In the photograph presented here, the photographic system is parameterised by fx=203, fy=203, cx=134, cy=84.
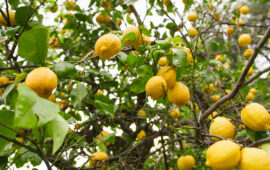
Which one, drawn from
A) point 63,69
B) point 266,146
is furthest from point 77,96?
point 266,146

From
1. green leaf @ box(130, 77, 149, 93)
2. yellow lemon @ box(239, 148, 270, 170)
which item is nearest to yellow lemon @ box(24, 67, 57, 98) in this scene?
green leaf @ box(130, 77, 149, 93)

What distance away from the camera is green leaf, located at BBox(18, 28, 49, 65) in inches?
31.8

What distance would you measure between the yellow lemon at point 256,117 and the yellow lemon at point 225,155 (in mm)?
175

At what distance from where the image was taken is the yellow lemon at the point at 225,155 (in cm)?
81

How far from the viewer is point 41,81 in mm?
744

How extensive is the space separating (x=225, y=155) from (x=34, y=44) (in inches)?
35.3

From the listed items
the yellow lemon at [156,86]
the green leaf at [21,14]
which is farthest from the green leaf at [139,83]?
the green leaf at [21,14]

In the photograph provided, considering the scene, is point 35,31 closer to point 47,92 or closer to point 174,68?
point 47,92

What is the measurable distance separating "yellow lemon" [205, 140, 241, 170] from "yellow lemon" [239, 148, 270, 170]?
0.09 feet

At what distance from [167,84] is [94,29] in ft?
4.50

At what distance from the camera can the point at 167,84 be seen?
107 cm

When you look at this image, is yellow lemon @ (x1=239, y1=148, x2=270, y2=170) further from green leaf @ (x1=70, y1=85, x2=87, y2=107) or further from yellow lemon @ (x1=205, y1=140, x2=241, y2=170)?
green leaf @ (x1=70, y1=85, x2=87, y2=107)

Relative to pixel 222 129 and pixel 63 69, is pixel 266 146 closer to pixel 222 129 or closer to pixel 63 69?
pixel 222 129

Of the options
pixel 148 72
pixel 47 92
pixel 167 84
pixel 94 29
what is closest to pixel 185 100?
pixel 167 84
